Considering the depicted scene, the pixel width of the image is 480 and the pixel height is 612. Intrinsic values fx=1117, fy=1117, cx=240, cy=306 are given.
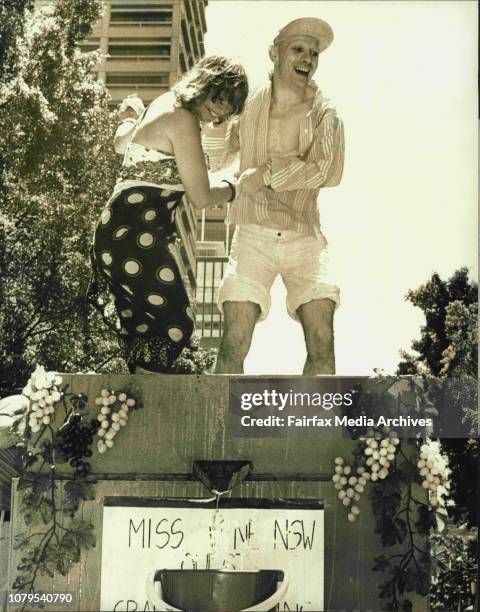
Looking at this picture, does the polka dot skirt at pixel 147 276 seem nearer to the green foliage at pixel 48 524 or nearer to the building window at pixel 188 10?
the green foliage at pixel 48 524

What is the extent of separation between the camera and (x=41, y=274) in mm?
6340

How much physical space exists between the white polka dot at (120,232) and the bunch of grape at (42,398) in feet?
2.83

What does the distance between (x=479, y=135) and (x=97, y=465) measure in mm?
2910

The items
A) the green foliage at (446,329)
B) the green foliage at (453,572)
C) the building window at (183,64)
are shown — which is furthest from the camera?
the building window at (183,64)

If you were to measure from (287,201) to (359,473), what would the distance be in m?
1.56

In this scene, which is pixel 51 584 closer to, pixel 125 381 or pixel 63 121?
pixel 125 381

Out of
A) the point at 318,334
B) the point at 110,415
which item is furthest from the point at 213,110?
the point at 110,415

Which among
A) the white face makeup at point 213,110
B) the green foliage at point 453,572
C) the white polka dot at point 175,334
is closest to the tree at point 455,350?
the green foliage at point 453,572

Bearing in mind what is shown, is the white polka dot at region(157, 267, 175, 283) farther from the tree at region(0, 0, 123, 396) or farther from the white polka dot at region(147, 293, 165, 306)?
the tree at region(0, 0, 123, 396)

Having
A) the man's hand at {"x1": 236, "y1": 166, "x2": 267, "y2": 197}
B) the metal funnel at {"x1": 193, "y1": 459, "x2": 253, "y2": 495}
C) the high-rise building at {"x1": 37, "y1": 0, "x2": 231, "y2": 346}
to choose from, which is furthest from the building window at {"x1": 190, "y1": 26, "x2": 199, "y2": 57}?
the metal funnel at {"x1": 193, "y1": 459, "x2": 253, "y2": 495}

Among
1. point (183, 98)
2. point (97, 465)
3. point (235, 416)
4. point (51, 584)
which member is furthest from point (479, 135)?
point (51, 584)

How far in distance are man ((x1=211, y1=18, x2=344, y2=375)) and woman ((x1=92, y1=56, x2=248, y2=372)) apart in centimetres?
22

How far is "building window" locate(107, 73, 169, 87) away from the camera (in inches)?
244

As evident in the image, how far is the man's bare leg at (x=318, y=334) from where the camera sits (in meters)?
5.65
